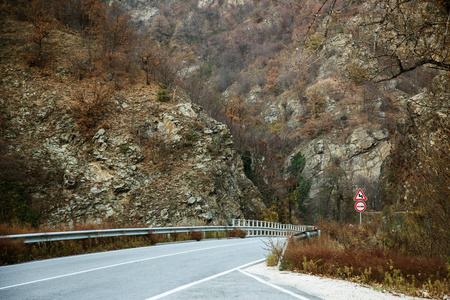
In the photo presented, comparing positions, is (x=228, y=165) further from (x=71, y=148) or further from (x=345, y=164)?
(x=345, y=164)

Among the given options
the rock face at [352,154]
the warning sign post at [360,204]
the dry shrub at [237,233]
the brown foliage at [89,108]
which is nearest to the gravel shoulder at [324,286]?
the warning sign post at [360,204]

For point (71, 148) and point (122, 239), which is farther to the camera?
point (71, 148)

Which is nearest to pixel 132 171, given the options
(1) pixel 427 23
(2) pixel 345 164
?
(1) pixel 427 23

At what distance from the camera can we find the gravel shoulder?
18.9 ft

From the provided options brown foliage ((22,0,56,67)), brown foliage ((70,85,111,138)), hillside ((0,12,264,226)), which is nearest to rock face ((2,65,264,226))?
hillside ((0,12,264,226))

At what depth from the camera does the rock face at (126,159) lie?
931 inches

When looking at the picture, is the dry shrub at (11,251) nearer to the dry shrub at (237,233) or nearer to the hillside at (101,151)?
the hillside at (101,151)

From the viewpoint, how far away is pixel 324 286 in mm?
6582

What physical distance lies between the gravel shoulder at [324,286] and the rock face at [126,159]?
54.9 feet

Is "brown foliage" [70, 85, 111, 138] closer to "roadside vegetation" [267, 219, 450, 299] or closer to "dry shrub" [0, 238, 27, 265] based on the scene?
"dry shrub" [0, 238, 27, 265]

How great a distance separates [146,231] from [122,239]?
1.73m

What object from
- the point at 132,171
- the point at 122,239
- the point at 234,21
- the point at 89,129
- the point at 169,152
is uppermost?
the point at 234,21

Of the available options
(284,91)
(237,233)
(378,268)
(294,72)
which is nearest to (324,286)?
(378,268)

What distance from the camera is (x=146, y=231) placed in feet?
54.9
